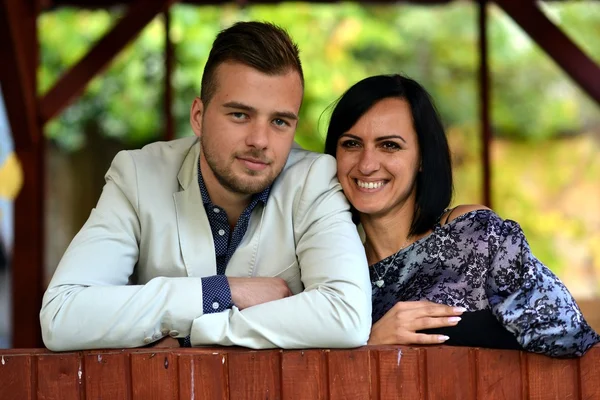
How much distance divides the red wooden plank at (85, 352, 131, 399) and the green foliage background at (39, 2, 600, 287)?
8.76 meters

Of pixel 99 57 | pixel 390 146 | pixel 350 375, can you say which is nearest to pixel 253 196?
pixel 390 146

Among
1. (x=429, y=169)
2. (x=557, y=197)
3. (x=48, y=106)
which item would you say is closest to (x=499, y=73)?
(x=557, y=197)

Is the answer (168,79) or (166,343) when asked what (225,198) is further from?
(168,79)

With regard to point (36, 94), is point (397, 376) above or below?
below

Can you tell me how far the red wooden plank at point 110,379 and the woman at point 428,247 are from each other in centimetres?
64

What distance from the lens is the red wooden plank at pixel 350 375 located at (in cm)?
230

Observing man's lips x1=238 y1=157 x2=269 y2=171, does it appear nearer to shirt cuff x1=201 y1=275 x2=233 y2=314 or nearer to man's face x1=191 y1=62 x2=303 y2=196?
man's face x1=191 y1=62 x2=303 y2=196

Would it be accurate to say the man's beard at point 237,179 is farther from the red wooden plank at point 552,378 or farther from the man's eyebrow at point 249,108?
the red wooden plank at point 552,378

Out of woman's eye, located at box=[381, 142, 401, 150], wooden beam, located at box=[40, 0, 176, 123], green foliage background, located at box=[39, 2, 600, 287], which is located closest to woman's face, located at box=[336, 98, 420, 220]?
woman's eye, located at box=[381, 142, 401, 150]

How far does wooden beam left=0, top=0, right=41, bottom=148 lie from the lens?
4.82 metres

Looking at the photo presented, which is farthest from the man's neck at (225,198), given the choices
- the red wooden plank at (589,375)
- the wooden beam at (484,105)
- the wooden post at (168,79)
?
the wooden beam at (484,105)

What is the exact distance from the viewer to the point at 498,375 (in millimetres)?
2322

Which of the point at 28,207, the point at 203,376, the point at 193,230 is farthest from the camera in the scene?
the point at 28,207

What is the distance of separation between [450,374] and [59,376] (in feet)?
3.14
